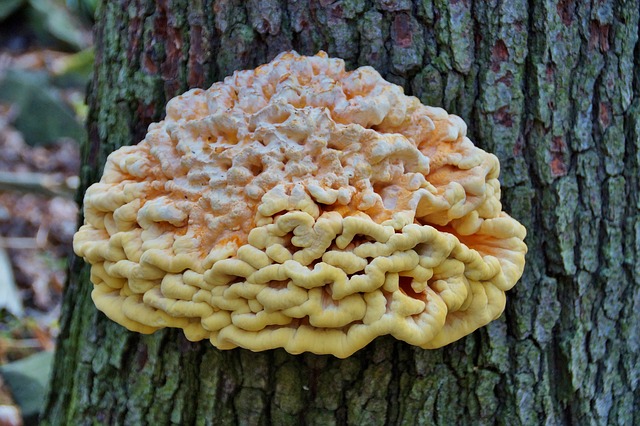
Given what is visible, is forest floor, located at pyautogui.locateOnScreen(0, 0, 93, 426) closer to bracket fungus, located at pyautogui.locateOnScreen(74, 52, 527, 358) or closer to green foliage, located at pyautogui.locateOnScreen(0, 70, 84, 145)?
green foliage, located at pyautogui.locateOnScreen(0, 70, 84, 145)

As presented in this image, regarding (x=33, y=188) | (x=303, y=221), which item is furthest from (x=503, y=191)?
(x=33, y=188)

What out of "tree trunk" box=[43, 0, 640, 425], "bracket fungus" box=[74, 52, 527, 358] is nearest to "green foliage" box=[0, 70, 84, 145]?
"tree trunk" box=[43, 0, 640, 425]

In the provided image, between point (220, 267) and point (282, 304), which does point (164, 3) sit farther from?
point (282, 304)

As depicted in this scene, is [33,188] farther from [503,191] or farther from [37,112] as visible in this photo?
[503,191]

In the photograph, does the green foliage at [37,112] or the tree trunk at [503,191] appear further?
the green foliage at [37,112]

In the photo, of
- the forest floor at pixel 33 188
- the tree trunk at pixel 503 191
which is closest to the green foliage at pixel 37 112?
the forest floor at pixel 33 188

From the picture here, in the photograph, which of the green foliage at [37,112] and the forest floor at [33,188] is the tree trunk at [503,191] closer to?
the forest floor at [33,188]
